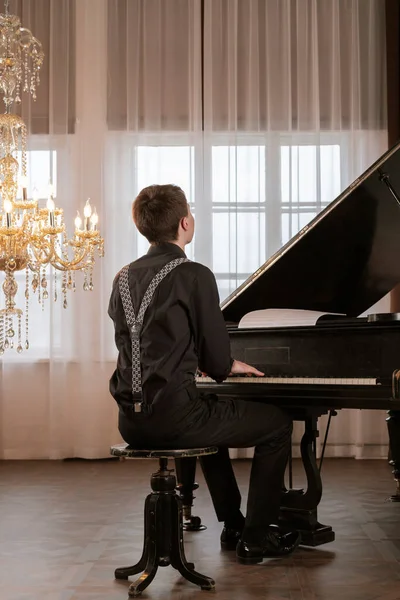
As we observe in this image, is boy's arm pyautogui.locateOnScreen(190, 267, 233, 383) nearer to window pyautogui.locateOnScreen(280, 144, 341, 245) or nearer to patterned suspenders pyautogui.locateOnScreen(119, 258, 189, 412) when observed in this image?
patterned suspenders pyautogui.locateOnScreen(119, 258, 189, 412)

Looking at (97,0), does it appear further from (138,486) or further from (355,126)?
(138,486)

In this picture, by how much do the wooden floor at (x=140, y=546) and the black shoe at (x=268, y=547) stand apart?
3 cm

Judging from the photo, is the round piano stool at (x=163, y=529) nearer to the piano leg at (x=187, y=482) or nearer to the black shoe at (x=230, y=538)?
the black shoe at (x=230, y=538)

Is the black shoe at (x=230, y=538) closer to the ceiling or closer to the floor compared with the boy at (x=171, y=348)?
closer to the floor

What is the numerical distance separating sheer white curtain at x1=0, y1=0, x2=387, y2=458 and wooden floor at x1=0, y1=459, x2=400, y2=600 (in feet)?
3.23

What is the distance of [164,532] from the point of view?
2883 millimetres

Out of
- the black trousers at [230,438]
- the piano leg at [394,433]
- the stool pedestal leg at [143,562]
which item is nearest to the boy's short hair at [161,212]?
the black trousers at [230,438]

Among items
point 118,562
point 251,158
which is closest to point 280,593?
point 118,562

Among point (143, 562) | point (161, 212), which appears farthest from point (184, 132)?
point (143, 562)

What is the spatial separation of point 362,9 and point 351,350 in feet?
13.7

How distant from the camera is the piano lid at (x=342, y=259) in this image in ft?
11.1

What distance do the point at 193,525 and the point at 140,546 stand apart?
0.35 m

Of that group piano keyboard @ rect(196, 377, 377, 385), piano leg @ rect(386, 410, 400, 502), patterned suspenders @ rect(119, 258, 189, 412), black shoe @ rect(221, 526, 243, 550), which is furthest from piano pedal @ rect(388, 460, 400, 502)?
patterned suspenders @ rect(119, 258, 189, 412)

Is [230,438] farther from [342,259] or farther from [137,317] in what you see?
[342,259]
